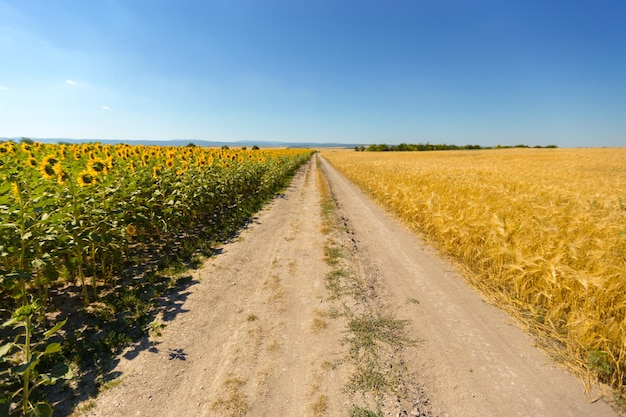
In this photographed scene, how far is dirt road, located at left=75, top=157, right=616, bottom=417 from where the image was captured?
3.33 metres

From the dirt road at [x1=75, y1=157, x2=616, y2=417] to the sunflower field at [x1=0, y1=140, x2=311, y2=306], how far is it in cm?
196

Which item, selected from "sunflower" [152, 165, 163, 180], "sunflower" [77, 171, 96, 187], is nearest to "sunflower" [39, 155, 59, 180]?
"sunflower" [77, 171, 96, 187]

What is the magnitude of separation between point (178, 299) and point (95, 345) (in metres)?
1.49

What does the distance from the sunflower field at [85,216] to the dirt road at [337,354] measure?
1962mm

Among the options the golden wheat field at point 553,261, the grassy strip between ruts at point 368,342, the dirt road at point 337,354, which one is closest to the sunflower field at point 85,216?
the dirt road at point 337,354

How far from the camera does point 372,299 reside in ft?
18.4

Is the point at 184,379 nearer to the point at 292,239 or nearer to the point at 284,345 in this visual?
the point at 284,345

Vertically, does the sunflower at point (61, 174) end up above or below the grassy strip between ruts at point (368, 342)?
above

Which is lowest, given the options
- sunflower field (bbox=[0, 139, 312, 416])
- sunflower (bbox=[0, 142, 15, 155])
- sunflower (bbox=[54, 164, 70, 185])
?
sunflower field (bbox=[0, 139, 312, 416])

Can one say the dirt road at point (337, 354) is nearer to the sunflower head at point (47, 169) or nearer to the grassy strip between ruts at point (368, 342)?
the grassy strip between ruts at point (368, 342)

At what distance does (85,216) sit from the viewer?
16.7 feet

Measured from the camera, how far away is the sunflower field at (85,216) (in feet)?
14.0

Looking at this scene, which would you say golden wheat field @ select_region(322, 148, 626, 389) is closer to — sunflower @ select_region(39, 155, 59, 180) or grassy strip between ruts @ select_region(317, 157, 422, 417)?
grassy strip between ruts @ select_region(317, 157, 422, 417)

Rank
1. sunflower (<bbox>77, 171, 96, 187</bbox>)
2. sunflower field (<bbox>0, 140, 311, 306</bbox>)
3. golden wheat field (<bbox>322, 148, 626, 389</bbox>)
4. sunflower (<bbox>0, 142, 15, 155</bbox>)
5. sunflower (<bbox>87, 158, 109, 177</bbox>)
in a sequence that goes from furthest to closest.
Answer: sunflower (<bbox>0, 142, 15, 155</bbox>) → sunflower (<bbox>87, 158, 109, 177</bbox>) → sunflower (<bbox>77, 171, 96, 187</bbox>) → sunflower field (<bbox>0, 140, 311, 306</bbox>) → golden wheat field (<bbox>322, 148, 626, 389</bbox>)
